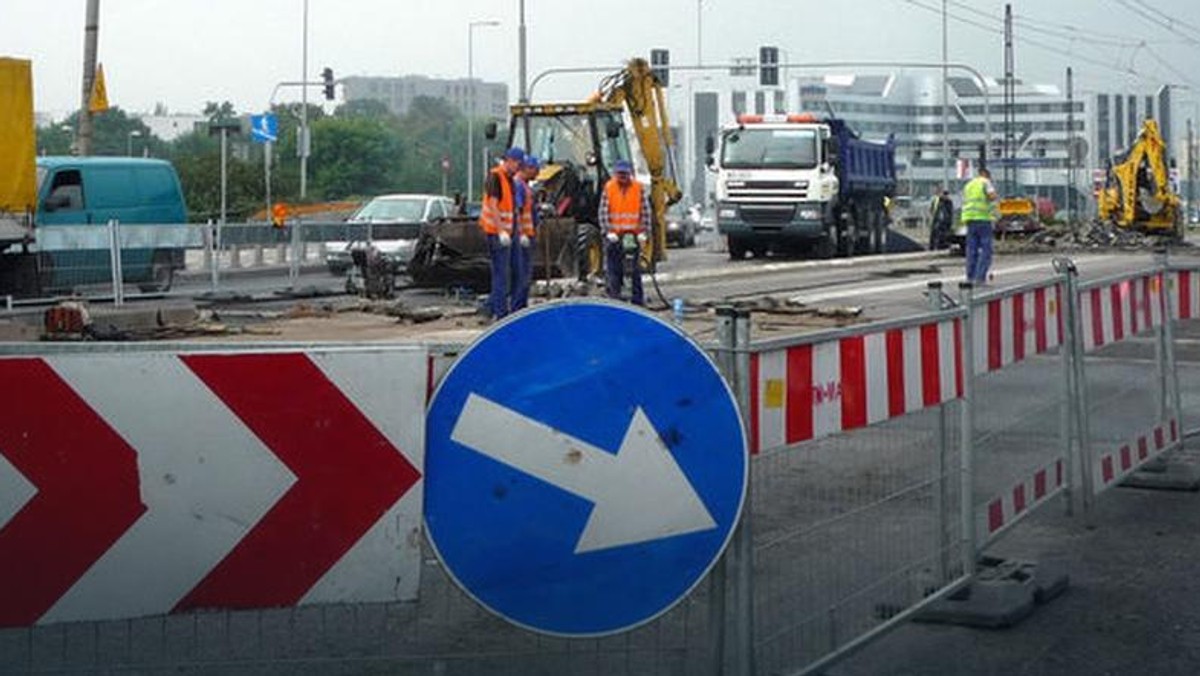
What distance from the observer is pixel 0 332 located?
18.3 meters

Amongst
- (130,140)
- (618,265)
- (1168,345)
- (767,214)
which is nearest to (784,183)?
(767,214)

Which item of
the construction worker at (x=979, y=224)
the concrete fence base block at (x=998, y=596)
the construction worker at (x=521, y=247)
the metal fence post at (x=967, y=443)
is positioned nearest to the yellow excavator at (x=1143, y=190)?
Answer: the construction worker at (x=979, y=224)

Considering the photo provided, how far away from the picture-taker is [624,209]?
2112 centimetres

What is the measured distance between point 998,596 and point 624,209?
1405 centimetres

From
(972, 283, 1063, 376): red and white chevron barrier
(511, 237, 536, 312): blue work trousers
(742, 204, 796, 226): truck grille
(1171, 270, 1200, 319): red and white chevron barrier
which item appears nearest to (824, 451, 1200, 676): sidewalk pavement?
(972, 283, 1063, 376): red and white chevron barrier

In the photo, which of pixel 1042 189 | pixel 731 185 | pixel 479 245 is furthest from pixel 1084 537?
pixel 1042 189

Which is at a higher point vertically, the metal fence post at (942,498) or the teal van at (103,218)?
the teal van at (103,218)

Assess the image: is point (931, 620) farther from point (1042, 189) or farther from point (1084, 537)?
point (1042, 189)

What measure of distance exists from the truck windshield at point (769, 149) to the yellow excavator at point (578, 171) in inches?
388

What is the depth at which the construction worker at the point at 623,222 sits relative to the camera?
832 inches

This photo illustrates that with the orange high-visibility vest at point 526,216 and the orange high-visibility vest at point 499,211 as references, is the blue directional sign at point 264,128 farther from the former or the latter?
the orange high-visibility vest at point 499,211

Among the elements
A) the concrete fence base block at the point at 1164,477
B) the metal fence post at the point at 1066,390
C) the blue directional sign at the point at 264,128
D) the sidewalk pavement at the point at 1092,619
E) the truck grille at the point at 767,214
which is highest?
the blue directional sign at the point at 264,128

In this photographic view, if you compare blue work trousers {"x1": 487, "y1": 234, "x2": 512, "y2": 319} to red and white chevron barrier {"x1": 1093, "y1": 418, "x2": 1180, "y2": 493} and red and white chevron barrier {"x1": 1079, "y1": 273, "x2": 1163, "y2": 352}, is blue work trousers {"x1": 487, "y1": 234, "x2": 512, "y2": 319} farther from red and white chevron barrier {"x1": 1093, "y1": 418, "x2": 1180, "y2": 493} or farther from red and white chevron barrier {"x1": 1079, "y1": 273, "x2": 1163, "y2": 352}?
red and white chevron barrier {"x1": 1093, "y1": 418, "x2": 1180, "y2": 493}

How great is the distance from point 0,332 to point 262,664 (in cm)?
1364
